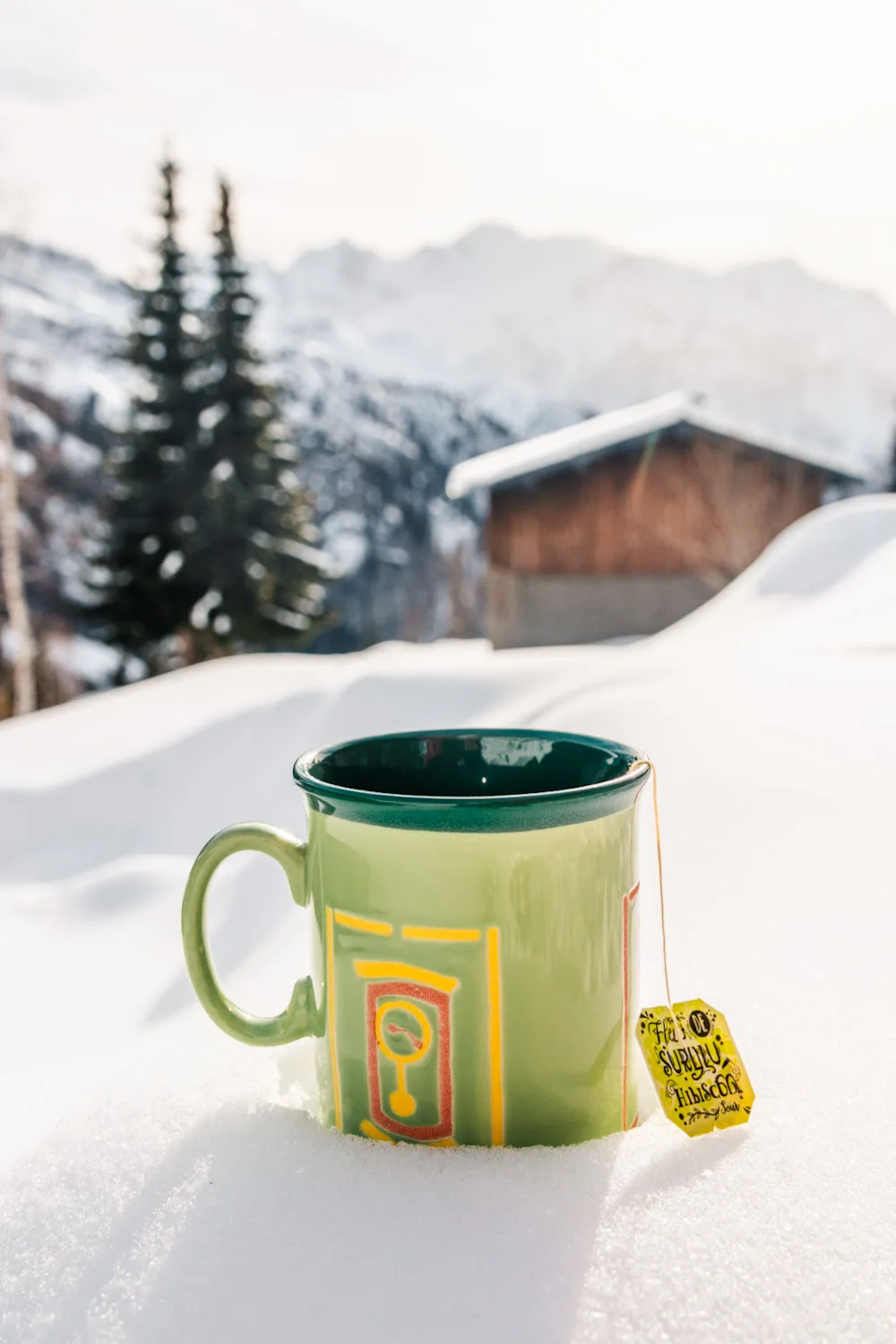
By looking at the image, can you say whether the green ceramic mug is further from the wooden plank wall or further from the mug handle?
the wooden plank wall

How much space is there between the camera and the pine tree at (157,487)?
43.8 feet

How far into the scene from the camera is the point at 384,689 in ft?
7.18

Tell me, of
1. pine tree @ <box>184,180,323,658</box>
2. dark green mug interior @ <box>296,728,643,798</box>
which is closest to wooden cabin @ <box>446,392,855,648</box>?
pine tree @ <box>184,180,323,658</box>

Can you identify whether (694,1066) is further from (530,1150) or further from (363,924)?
(363,924)

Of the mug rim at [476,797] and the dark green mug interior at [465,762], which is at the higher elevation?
the mug rim at [476,797]

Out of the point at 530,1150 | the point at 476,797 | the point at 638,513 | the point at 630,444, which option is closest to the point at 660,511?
the point at 638,513

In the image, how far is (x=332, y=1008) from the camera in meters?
0.69

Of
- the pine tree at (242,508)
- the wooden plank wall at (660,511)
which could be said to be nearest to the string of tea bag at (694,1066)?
the wooden plank wall at (660,511)

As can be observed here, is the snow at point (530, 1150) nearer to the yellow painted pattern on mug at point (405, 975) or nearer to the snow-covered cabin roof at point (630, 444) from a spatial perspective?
the yellow painted pattern on mug at point (405, 975)

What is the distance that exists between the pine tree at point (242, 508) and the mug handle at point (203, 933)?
497 inches

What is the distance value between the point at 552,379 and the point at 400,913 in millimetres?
40568

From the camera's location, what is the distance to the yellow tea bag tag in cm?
66

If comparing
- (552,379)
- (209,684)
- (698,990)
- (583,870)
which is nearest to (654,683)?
(698,990)

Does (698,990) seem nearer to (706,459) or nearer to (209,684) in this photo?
(209,684)
